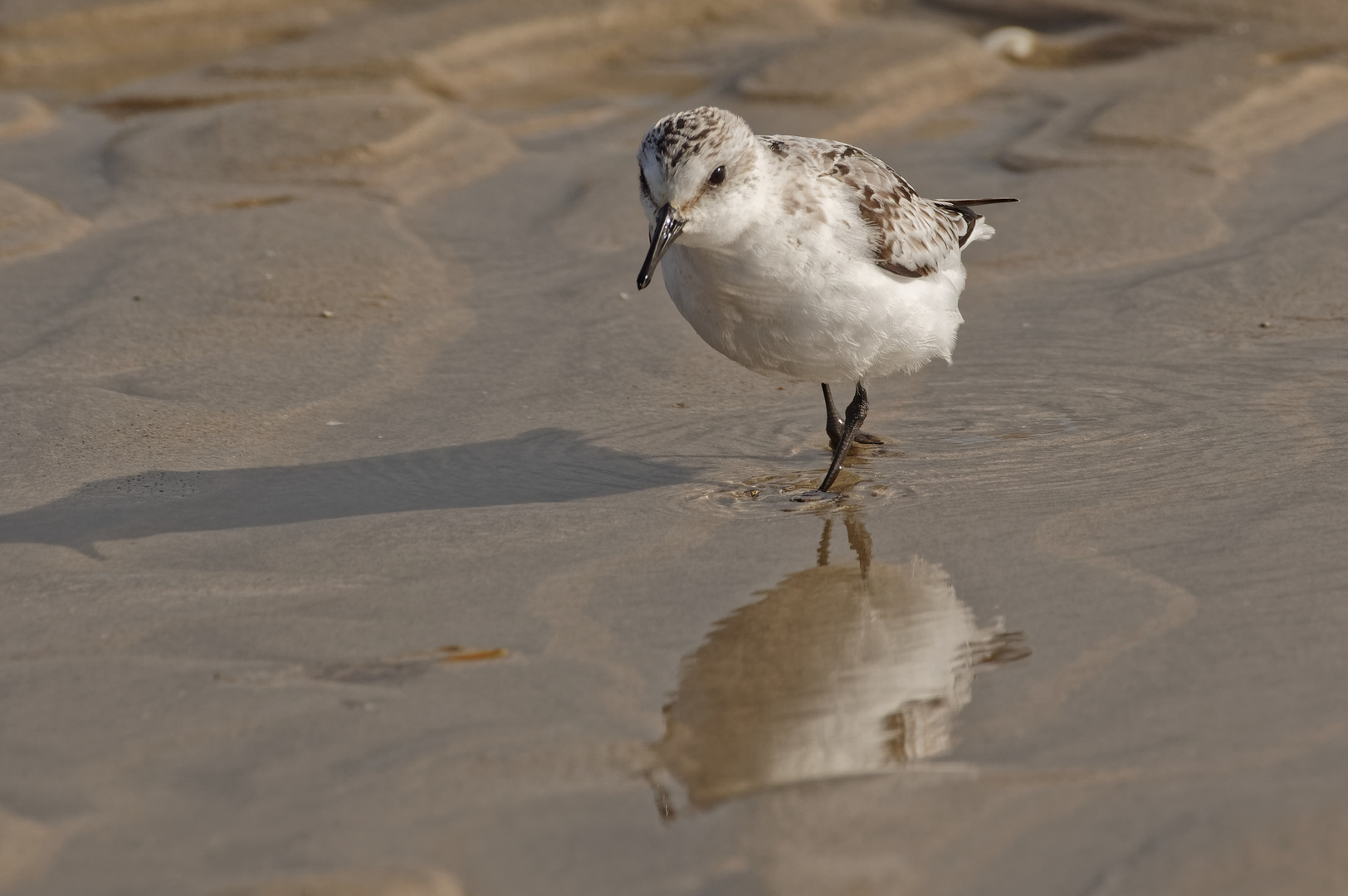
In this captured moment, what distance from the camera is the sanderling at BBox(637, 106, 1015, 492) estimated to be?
4.12 meters

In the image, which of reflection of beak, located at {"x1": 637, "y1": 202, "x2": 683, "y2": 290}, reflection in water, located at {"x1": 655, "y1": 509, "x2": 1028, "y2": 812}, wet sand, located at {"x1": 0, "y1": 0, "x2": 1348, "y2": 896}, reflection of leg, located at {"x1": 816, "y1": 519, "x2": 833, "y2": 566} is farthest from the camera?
reflection of leg, located at {"x1": 816, "y1": 519, "x2": 833, "y2": 566}

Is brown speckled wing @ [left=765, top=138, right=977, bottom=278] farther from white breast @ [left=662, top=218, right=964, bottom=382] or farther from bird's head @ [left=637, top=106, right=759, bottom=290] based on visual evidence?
bird's head @ [left=637, top=106, right=759, bottom=290]

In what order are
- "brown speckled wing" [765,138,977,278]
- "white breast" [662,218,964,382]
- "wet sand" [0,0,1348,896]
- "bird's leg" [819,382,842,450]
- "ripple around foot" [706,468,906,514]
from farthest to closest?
"bird's leg" [819,382,842,450] < "brown speckled wing" [765,138,977,278] < "ripple around foot" [706,468,906,514] < "white breast" [662,218,964,382] < "wet sand" [0,0,1348,896]

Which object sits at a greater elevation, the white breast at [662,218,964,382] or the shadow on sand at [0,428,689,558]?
the white breast at [662,218,964,382]

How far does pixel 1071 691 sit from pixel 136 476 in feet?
9.66

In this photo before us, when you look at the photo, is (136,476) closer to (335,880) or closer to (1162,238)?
(335,880)

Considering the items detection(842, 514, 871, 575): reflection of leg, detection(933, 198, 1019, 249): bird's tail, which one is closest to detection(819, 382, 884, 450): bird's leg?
detection(842, 514, 871, 575): reflection of leg

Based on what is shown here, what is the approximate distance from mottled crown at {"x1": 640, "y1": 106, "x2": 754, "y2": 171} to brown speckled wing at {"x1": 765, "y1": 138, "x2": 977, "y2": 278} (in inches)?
15.5

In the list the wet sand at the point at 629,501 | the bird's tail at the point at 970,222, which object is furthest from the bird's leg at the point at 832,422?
the bird's tail at the point at 970,222

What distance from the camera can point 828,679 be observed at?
3400mm

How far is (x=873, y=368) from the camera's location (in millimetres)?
4727

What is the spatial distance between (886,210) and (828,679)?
1912 millimetres

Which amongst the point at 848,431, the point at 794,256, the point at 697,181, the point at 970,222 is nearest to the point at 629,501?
the point at 848,431

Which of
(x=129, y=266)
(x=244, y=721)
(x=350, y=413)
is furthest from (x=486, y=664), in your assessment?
(x=129, y=266)
